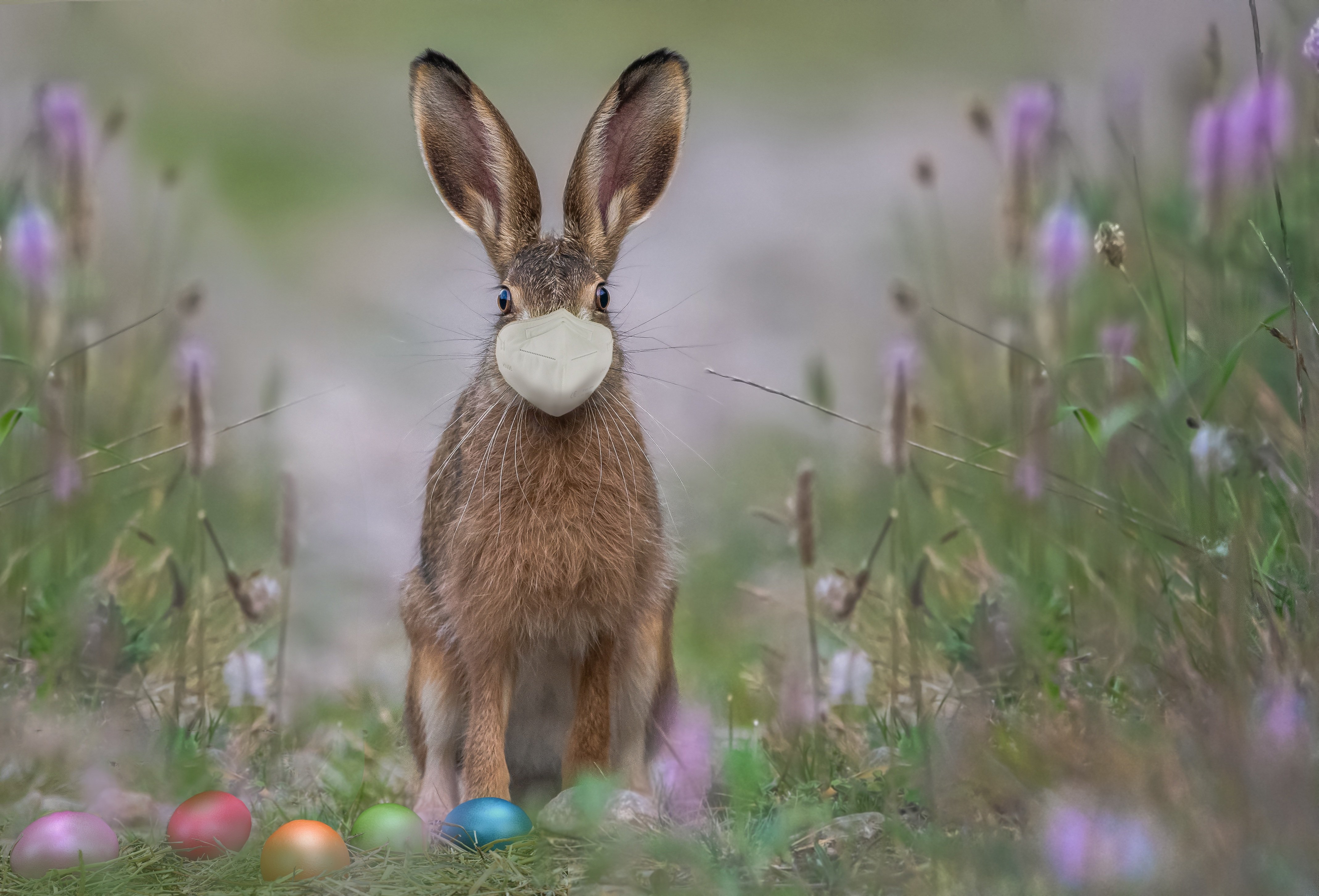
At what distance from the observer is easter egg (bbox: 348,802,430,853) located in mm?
2248

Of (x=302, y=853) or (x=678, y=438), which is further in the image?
(x=678, y=438)

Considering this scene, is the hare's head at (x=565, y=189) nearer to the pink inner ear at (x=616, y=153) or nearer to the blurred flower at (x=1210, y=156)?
the pink inner ear at (x=616, y=153)

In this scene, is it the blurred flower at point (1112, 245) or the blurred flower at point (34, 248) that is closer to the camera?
the blurred flower at point (1112, 245)

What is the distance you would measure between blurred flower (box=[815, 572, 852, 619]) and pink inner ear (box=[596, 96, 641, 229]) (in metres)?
1.09

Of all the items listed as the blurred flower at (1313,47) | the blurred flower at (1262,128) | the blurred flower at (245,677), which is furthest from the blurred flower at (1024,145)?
the blurred flower at (245,677)

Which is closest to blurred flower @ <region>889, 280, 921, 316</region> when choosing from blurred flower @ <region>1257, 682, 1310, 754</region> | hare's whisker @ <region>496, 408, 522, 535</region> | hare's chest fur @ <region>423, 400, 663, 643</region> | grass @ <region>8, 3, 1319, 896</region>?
grass @ <region>8, 3, 1319, 896</region>

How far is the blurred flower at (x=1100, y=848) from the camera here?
164 cm

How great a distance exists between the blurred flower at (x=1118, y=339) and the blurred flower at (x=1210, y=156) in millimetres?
309

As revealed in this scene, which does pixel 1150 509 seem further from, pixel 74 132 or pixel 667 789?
pixel 74 132

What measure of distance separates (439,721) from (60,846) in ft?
2.53

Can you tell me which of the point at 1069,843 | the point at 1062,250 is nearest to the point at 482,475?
the point at 1069,843

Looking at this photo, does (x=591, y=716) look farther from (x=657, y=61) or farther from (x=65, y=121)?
(x=65, y=121)

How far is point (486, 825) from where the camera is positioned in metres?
2.21

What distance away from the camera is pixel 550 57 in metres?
2.90
